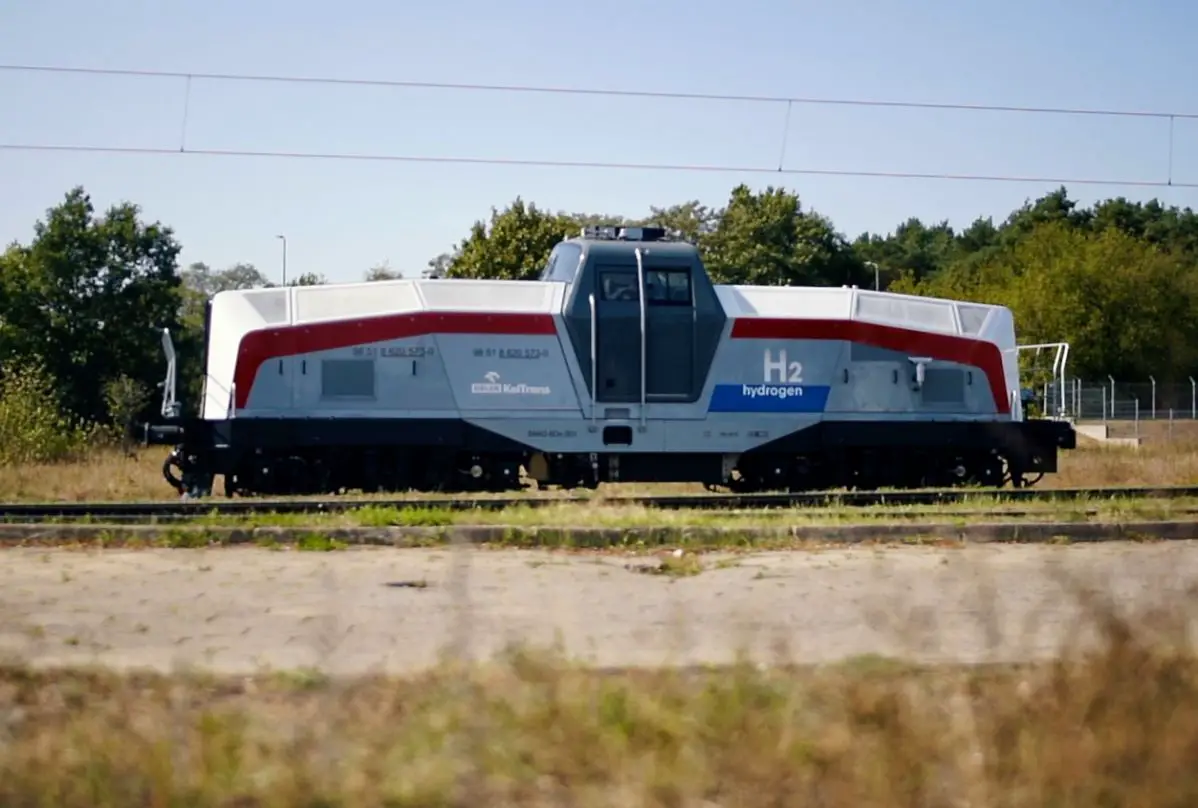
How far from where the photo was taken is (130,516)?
45.6 ft

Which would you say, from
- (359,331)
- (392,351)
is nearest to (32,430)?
(359,331)

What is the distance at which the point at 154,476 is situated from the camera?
2266cm

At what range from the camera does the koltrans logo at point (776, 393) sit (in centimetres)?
1814

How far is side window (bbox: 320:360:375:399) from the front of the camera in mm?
17328

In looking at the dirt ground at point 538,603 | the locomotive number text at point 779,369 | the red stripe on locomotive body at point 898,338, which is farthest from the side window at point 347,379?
the dirt ground at point 538,603

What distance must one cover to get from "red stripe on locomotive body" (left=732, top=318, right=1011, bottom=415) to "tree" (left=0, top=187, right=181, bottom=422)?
30.5 metres

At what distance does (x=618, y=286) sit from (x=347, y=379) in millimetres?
3958

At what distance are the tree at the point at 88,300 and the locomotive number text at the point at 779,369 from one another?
100.0 ft

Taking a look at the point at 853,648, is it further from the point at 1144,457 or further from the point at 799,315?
the point at 1144,457

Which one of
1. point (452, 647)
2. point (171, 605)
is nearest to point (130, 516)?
point (171, 605)

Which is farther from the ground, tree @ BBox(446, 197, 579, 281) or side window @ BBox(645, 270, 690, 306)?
tree @ BBox(446, 197, 579, 281)

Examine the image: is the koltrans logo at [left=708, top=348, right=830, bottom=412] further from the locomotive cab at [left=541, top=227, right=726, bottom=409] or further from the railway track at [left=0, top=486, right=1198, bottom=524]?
the railway track at [left=0, top=486, right=1198, bottom=524]

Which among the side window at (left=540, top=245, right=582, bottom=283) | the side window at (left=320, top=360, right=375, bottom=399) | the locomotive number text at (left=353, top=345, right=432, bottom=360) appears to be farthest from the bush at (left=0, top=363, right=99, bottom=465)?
the side window at (left=540, top=245, right=582, bottom=283)

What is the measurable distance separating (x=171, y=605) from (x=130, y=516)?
19.8ft
